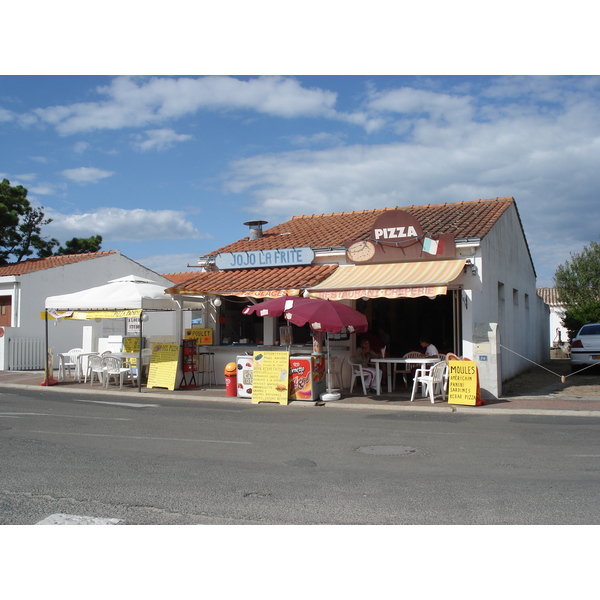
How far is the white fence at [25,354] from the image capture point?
2245 cm

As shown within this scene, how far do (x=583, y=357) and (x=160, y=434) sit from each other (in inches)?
535

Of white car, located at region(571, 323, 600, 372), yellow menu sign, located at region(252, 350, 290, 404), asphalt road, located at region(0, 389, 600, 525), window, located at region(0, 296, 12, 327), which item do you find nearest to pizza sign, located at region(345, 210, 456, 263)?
yellow menu sign, located at region(252, 350, 290, 404)

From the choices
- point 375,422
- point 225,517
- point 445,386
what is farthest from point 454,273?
point 225,517

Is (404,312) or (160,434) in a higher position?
(404,312)

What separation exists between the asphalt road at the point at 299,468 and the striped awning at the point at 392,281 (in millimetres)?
3030

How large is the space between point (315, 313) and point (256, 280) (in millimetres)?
4162

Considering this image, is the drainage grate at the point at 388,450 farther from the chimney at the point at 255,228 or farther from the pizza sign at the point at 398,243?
the chimney at the point at 255,228

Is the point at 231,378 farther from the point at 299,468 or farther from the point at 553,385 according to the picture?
the point at 553,385

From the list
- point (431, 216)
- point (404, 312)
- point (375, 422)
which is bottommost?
point (375, 422)

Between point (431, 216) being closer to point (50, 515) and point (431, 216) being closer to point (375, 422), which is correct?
point (375, 422)

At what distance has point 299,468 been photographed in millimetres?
7109

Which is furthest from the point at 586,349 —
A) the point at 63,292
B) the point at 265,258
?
the point at 63,292

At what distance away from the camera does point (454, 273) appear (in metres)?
13.7

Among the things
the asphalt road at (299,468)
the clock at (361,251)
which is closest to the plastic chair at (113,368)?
the asphalt road at (299,468)
